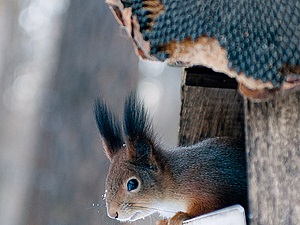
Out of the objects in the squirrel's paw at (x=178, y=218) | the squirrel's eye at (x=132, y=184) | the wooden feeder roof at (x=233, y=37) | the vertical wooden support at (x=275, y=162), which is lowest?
the squirrel's paw at (x=178, y=218)

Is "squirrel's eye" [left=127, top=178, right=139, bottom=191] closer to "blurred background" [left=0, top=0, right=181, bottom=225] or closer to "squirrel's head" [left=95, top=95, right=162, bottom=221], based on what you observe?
"squirrel's head" [left=95, top=95, right=162, bottom=221]

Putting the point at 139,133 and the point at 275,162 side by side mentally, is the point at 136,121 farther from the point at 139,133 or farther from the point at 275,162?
the point at 275,162

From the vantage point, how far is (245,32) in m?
1.43

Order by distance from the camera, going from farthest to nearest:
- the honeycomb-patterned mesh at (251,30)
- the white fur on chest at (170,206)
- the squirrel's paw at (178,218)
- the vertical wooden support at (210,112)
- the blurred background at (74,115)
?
1. the blurred background at (74,115)
2. the vertical wooden support at (210,112)
3. the white fur on chest at (170,206)
4. the squirrel's paw at (178,218)
5. the honeycomb-patterned mesh at (251,30)

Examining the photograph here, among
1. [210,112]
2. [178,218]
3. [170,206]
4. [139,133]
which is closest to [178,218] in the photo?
[178,218]

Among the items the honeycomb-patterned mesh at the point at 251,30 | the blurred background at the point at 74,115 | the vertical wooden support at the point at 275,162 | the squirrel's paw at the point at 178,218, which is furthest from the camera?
the blurred background at the point at 74,115

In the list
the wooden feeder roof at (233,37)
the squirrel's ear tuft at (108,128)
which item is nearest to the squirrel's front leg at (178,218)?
the squirrel's ear tuft at (108,128)

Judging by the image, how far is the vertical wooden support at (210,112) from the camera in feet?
6.89

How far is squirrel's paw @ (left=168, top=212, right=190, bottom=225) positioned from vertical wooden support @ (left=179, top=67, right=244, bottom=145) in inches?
16.5

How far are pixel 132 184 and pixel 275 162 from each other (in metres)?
0.41

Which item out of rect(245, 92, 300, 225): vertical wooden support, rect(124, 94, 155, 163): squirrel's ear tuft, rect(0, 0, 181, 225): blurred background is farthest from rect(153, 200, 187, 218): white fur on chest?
rect(0, 0, 181, 225): blurred background

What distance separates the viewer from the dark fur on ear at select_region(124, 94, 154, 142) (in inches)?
67.4

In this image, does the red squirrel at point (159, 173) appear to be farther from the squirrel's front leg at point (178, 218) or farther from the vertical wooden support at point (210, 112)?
the vertical wooden support at point (210, 112)

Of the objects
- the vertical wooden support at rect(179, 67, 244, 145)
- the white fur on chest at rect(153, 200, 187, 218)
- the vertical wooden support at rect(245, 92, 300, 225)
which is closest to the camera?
the vertical wooden support at rect(245, 92, 300, 225)
